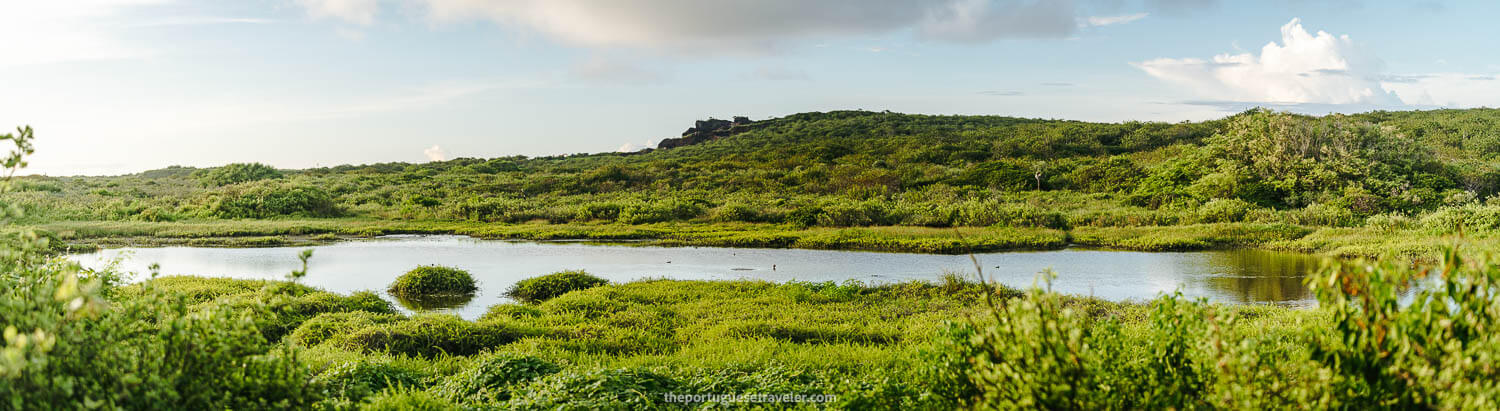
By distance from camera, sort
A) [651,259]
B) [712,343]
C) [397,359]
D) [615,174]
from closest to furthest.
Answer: [397,359] < [712,343] < [651,259] < [615,174]

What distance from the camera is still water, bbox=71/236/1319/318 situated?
15.5 metres

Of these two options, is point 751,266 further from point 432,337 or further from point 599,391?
point 599,391

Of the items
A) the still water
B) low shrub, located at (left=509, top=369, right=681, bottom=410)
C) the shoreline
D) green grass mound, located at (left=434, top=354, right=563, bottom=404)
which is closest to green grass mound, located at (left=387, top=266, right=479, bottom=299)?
the still water

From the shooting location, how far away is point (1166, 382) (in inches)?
184

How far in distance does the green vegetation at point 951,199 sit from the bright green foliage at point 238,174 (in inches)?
21.6

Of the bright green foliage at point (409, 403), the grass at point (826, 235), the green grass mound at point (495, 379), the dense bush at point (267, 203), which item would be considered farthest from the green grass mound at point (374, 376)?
the dense bush at point (267, 203)

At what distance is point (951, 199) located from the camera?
37531 mm

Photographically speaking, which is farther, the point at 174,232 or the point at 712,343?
the point at 174,232

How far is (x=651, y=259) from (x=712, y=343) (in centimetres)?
1251

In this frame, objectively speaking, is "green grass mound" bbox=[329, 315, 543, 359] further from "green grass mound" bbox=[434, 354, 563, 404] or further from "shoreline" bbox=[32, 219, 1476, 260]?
"shoreline" bbox=[32, 219, 1476, 260]

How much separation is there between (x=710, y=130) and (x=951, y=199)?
7016 centimetres

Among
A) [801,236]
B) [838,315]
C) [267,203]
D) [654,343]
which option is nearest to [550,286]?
[654,343]

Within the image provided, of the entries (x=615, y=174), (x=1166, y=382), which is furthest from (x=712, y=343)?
(x=615, y=174)

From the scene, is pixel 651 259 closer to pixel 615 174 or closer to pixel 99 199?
pixel 615 174
